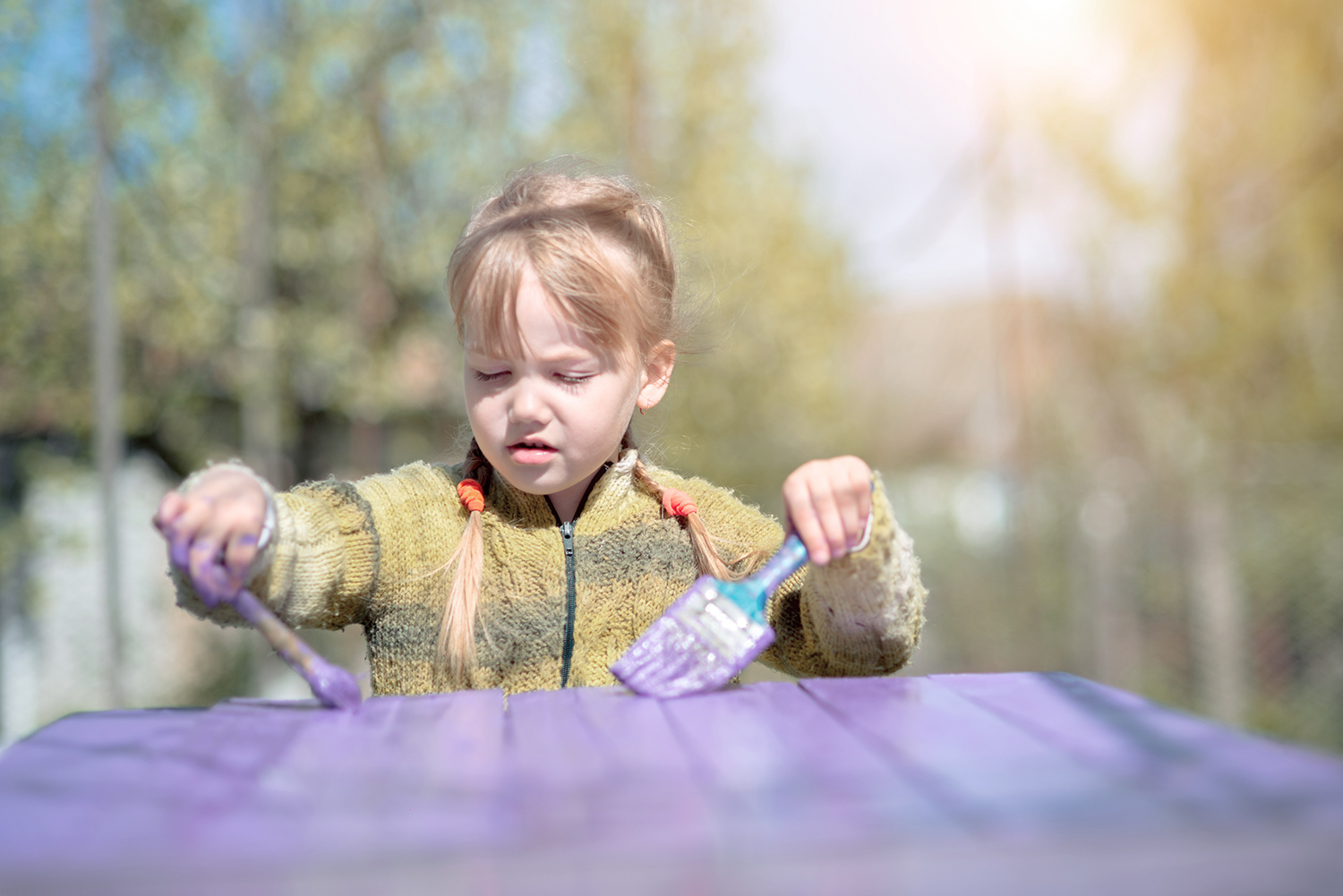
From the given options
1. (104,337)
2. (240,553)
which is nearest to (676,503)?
(240,553)

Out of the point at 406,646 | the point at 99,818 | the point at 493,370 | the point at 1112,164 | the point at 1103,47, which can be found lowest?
the point at 406,646

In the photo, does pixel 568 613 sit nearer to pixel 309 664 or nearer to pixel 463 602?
pixel 463 602

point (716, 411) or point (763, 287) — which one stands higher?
point (763, 287)

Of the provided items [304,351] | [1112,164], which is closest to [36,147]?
[304,351]

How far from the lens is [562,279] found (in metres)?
1.43

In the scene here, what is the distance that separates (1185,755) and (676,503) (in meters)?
0.87

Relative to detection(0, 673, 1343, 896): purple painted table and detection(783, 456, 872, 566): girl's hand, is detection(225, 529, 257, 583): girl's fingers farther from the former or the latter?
detection(783, 456, 872, 566): girl's hand

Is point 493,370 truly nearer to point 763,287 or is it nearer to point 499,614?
point 499,614

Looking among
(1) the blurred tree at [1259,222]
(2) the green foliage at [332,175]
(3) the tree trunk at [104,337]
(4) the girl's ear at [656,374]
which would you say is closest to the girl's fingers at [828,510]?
(4) the girl's ear at [656,374]

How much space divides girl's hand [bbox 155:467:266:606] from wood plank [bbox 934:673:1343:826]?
0.69 metres

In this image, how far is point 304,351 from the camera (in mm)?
4879

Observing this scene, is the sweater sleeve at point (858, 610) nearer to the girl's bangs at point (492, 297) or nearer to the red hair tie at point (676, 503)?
the red hair tie at point (676, 503)

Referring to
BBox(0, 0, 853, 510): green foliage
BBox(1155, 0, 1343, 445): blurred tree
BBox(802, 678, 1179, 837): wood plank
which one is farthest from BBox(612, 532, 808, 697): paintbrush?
BBox(1155, 0, 1343, 445): blurred tree

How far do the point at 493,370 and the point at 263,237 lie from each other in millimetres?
3373
